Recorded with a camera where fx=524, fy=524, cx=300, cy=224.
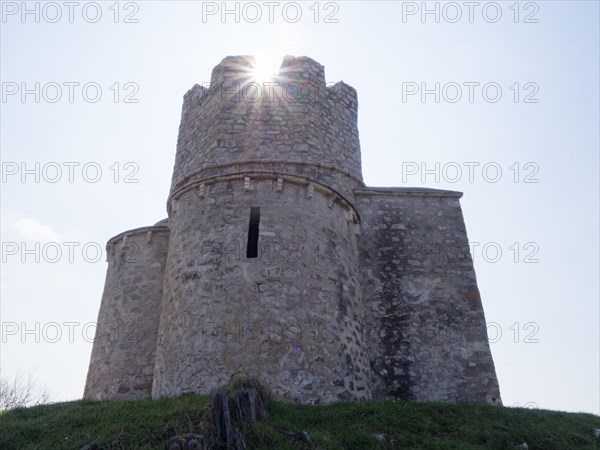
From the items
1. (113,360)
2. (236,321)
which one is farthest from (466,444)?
(113,360)

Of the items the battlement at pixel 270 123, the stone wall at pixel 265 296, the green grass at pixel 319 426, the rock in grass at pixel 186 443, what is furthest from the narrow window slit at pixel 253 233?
the rock in grass at pixel 186 443

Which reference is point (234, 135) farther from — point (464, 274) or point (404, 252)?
point (464, 274)

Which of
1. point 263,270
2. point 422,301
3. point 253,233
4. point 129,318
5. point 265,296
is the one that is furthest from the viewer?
point 129,318

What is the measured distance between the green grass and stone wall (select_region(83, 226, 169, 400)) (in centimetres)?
244

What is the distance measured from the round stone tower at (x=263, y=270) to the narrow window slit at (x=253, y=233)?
24 millimetres

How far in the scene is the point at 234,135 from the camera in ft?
48.1

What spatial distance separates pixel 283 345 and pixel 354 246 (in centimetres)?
403

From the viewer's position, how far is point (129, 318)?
13.3 meters

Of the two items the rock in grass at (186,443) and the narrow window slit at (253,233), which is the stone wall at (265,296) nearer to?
the narrow window slit at (253,233)

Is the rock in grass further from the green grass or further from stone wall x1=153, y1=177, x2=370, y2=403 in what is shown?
stone wall x1=153, y1=177, x2=370, y2=403

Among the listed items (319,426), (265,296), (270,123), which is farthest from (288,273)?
(270,123)

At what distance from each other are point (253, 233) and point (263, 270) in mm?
1108

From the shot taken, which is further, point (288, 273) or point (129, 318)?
point (129, 318)

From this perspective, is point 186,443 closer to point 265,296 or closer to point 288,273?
point 265,296
